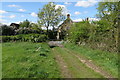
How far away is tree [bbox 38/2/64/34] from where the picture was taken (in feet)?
103

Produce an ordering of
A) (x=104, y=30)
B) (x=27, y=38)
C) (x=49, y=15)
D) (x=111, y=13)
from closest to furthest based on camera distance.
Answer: (x=111, y=13), (x=104, y=30), (x=27, y=38), (x=49, y=15)

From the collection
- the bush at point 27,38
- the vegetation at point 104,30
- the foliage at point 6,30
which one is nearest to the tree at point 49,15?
the foliage at point 6,30

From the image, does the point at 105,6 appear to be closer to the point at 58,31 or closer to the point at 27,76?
the point at 27,76

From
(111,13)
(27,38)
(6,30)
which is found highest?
(111,13)

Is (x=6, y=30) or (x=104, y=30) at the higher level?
(x=6, y=30)

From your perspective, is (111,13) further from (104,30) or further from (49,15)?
(49,15)

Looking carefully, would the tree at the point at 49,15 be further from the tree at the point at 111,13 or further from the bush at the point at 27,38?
the tree at the point at 111,13

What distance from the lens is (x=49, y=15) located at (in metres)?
31.9

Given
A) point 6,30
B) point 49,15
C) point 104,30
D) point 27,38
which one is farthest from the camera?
point 49,15

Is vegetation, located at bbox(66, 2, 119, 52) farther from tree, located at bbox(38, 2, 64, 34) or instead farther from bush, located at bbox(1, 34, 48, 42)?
tree, located at bbox(38, 2, 64, 34)

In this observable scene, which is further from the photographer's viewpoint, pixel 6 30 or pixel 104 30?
pixel 6 30

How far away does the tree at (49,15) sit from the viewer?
3126cm

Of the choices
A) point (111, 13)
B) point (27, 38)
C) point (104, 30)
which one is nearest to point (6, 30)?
point (27, 38)

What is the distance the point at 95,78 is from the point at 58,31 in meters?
27.5
